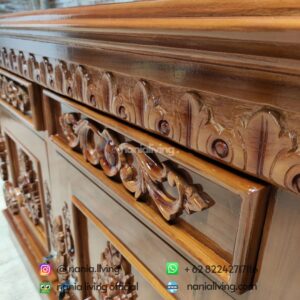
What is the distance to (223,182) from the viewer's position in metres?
0.21

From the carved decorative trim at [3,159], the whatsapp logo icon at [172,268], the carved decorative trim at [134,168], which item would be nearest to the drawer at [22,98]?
the carved decorative trim at [134,168]

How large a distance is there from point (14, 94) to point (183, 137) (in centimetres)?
56

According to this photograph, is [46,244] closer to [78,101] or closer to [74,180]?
[74,180]

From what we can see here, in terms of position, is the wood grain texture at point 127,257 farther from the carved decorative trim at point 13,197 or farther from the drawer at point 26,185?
the carved decorative trim at point 13,197

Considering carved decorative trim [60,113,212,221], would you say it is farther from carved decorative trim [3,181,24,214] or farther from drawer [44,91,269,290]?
carved decorative trim [3,181,24,214]

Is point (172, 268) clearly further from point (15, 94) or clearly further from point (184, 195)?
point (15, 94)

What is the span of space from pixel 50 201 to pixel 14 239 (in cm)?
47

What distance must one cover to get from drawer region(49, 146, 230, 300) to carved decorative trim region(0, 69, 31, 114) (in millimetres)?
133

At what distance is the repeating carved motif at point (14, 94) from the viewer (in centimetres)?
61

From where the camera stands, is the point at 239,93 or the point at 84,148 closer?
the point at 239,93

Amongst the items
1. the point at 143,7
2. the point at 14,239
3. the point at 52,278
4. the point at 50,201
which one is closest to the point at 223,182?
the point at 143,7

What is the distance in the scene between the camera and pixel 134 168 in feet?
1.09

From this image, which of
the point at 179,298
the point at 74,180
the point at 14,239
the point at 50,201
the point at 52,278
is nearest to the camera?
the point at 179,298

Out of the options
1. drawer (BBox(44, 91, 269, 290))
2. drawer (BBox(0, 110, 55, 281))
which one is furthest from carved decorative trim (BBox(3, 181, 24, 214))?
drawer (BBox(44, 91, 269, 290))
